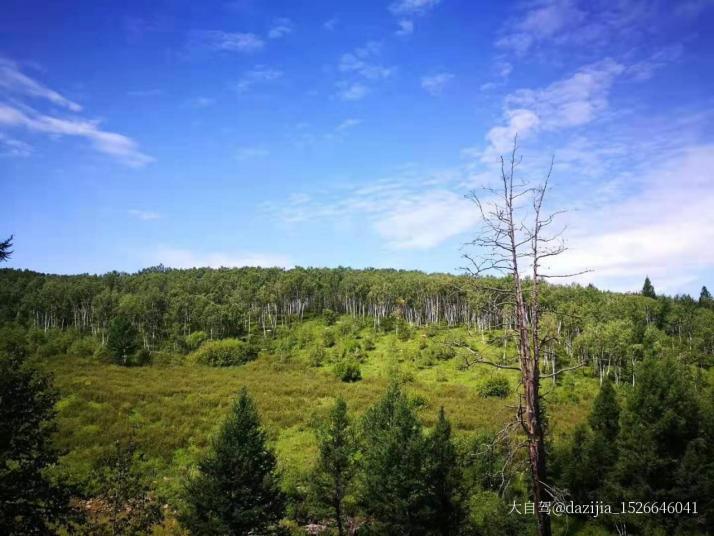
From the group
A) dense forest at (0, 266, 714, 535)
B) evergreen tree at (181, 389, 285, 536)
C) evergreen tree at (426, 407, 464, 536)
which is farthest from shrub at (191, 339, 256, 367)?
evergreen tree at (426, 407, 464, 536)

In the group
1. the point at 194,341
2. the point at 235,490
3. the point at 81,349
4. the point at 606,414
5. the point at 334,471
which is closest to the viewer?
the point at 235,490

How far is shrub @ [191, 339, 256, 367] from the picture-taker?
77688 mm

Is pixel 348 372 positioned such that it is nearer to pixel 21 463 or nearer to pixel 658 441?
pixel 658 441

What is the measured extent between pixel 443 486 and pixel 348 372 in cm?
4560

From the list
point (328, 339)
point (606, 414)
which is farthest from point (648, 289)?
point (606, 414)

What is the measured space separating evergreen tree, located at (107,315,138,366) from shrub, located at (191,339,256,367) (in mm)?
10617

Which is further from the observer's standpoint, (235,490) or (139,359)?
(139,359)

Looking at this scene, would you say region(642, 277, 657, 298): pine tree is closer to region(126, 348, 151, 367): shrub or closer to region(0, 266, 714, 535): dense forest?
region(0, 266, 714, 535): dense forest

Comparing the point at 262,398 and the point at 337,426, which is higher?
the point at 337,426

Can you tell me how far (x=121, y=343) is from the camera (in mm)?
71062

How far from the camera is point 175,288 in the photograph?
12106cm

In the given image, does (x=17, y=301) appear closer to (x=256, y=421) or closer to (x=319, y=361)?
(x=319, y=361)

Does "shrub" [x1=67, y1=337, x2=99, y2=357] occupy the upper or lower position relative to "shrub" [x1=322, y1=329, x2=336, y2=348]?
lower

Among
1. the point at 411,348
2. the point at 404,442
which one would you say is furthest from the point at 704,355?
the point at 404,442
